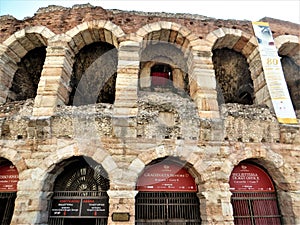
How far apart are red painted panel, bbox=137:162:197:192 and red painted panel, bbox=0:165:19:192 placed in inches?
129

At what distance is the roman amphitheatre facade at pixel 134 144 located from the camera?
5293 mm

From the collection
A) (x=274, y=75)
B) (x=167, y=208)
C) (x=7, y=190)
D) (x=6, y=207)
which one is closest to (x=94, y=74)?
(x=7, y=190)

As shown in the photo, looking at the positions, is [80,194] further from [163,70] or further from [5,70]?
[163,70]

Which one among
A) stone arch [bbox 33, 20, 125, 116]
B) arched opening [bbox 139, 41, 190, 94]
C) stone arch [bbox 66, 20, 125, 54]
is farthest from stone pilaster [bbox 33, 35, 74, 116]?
arched opening [bbox 139, 41, 190, 94]

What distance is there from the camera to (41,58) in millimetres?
7590

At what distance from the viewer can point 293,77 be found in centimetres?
786

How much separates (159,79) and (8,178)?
19.1 ft

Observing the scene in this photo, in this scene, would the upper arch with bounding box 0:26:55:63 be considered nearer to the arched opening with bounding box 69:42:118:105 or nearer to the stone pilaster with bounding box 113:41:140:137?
the arched opening with bounding box 69:42:118:105

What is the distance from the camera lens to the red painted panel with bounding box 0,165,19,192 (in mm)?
5660

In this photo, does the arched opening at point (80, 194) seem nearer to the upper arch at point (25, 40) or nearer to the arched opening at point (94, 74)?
the arched opening at point (94, 74)

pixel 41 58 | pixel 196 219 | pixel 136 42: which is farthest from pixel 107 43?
pixel 196 219

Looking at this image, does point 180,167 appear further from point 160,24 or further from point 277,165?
point 160,24

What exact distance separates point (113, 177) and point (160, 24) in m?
4.72

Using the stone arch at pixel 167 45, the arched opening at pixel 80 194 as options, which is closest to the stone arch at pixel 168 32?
the stone arch at pixel 167 45
